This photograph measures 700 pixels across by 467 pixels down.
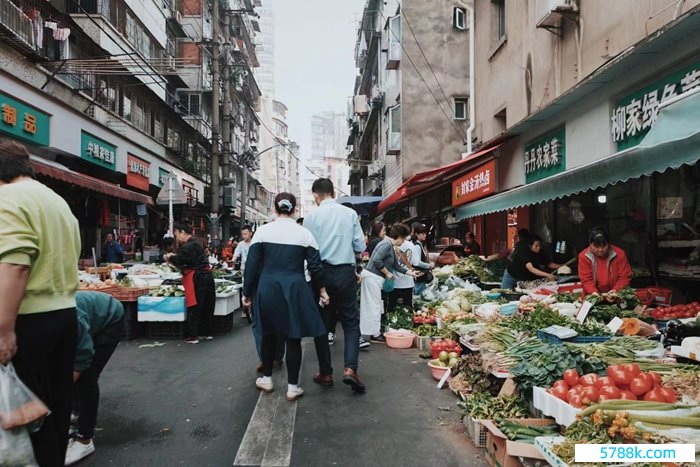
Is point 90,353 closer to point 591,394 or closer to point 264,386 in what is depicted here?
point 264,386

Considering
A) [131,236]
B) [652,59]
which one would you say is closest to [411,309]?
[652,59]

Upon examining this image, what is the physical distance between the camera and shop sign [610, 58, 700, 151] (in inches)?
225

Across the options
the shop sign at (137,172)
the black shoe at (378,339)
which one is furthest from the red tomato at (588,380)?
A: the shop sign at (137,172)

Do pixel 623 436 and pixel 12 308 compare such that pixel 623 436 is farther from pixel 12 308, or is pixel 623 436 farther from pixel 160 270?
pixel 160 270

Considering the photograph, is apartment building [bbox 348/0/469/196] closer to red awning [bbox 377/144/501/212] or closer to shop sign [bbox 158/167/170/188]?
red awning [bbox 377/144/501/212]

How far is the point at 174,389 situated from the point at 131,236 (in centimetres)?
1739

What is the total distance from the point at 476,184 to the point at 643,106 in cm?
469

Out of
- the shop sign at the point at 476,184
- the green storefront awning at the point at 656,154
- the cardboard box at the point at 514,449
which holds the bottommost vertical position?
the cardboard box at the point at 514,449

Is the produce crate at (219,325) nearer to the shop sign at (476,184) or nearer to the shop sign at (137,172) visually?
the shop sign at (476,184)

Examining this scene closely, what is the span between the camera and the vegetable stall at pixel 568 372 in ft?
9.96

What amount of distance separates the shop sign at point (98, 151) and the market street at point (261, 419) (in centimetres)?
1172

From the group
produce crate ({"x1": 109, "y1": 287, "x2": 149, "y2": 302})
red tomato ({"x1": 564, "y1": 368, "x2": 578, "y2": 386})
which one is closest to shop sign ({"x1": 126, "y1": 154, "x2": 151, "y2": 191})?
produce crate ({"x1": 109, "y1": 287, "x2": 149, "y2": 302})

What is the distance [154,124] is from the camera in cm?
2458

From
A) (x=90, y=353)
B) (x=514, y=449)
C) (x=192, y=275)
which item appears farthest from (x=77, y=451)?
(x=192, y=275)
